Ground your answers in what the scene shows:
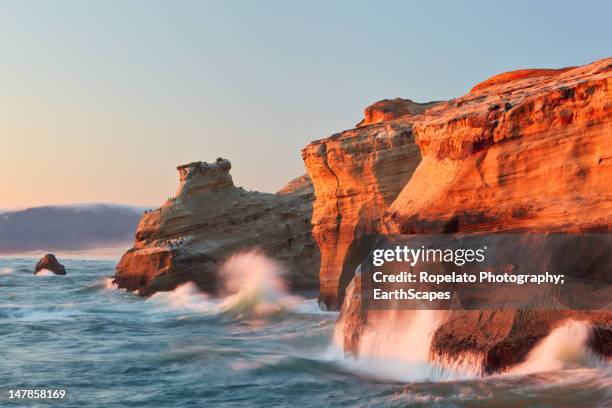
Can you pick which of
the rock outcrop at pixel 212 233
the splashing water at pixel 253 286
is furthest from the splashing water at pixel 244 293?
the rock outcrop at pixel 212 233

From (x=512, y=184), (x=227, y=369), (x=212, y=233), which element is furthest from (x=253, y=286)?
(x=512, y=184)

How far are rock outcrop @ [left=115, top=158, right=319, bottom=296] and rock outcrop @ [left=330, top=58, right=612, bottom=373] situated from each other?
21083 millimetres

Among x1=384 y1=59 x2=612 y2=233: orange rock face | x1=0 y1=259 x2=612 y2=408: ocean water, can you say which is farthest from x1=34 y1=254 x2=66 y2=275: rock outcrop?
x1=384 y1=59 x2=612 y2=233: orange rock face

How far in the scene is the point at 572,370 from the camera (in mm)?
12578

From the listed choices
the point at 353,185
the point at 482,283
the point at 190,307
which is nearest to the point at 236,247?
the point at 190,307

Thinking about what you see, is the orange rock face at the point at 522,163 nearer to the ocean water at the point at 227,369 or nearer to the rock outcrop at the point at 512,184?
the rock outcrop at the point at 512,184

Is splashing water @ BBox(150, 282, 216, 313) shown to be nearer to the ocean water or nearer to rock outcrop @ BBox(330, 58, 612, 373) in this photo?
the ocean water

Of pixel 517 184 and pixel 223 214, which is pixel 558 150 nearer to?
pixel 517 184

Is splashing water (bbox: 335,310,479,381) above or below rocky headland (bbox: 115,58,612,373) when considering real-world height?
below

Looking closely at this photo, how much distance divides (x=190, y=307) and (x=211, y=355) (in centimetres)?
1617

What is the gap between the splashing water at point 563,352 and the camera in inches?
501

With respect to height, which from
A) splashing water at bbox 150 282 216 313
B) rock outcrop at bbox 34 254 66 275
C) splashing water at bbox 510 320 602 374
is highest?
rock outcrop at bbox 34 254 66 275

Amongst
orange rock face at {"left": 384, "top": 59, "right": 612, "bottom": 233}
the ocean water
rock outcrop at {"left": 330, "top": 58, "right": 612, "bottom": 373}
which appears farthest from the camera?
orange rock face at {"left": 384, "top": 59, "right": 612, "bottom": 233}

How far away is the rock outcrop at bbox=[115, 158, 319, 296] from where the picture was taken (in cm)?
3900
